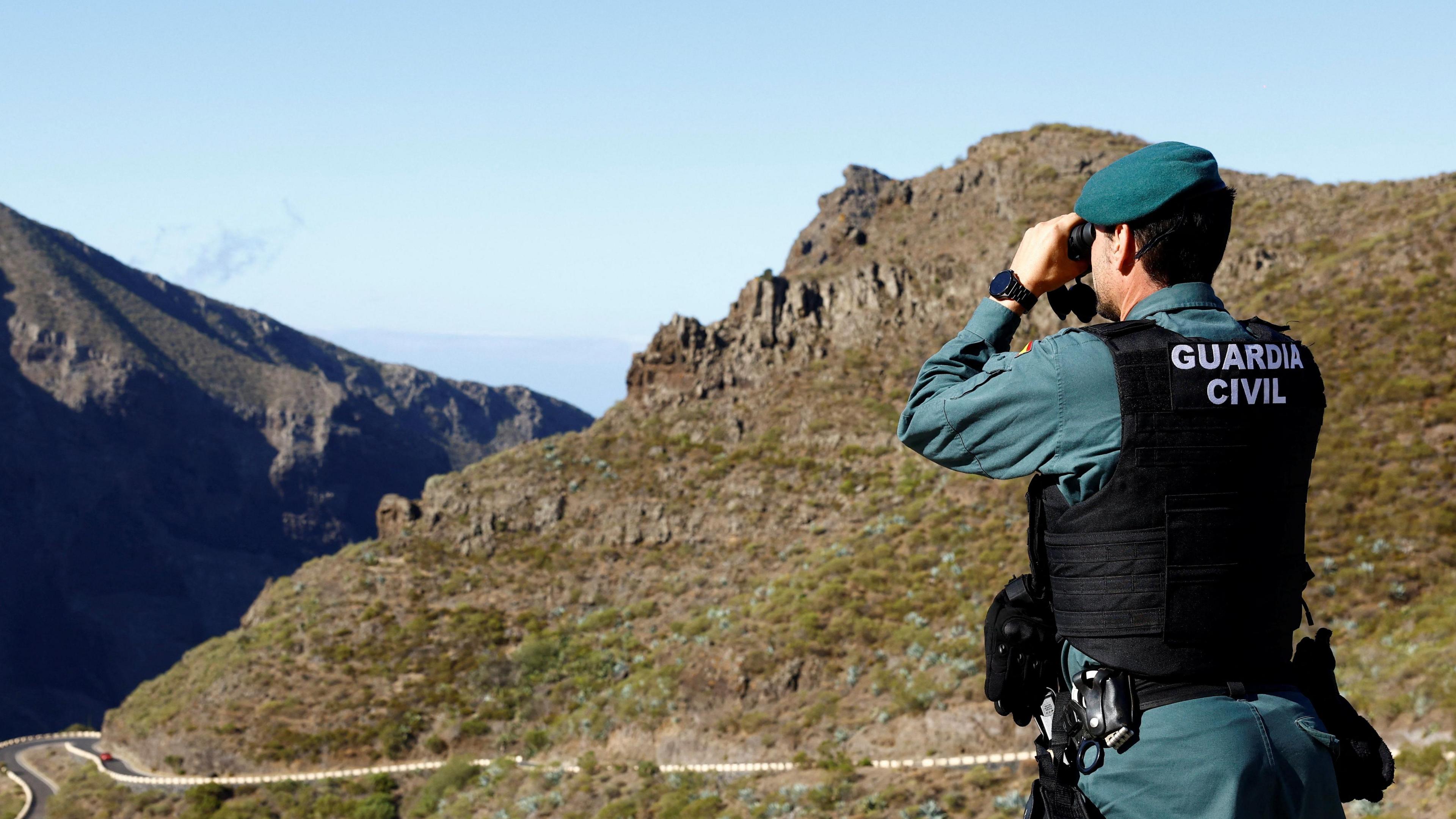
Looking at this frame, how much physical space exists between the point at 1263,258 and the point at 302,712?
145 ft

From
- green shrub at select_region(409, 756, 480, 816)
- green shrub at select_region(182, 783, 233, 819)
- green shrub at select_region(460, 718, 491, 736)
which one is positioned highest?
green shrub at select_region(460, 718, 491, 736)

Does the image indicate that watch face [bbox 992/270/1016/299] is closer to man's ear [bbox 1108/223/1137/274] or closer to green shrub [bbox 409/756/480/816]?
man's ear [bbox 1108/223/1137/274]

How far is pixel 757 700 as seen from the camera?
2833 centimetres

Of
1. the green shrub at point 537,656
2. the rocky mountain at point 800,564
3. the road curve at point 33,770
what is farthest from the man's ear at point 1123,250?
the road curve at point 33,770

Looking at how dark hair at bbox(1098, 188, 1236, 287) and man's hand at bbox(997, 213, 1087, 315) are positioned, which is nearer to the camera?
dark hair at bbox(1098, 188, 1236, 287)

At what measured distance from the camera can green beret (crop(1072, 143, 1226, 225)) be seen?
2.62 m

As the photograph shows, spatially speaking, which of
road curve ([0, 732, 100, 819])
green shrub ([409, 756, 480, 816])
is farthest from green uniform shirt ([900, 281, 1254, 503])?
road curve ([0, 732, 100, 819])

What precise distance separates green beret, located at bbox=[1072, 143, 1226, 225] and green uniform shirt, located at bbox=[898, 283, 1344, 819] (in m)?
0.25

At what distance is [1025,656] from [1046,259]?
49.8 inches

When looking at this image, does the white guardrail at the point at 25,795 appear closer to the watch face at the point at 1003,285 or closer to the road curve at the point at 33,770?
the road curve at the point at 33,770

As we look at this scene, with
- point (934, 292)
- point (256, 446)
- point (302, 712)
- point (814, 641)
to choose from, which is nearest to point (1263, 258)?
point (934, 292)

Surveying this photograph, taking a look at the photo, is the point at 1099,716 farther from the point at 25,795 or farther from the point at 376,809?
the point at 25,795

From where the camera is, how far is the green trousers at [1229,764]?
8.02ft

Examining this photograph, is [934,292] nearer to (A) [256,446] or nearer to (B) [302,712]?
(B) [302,712]
